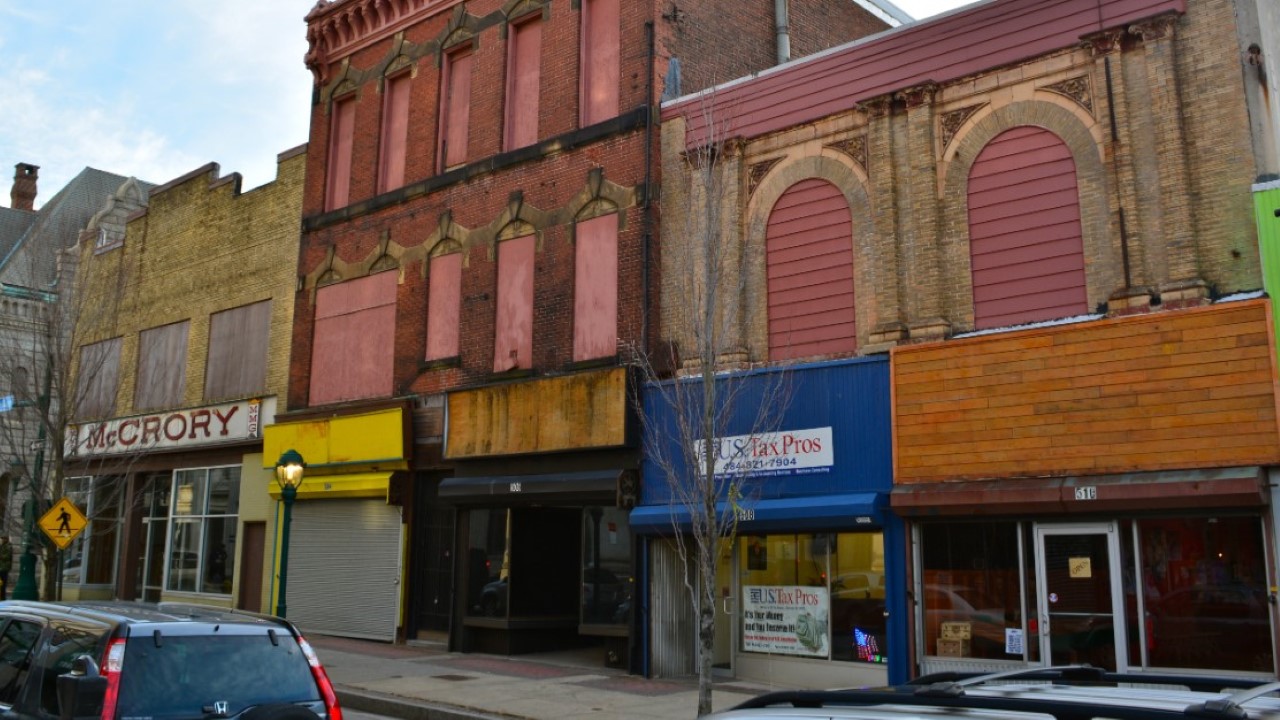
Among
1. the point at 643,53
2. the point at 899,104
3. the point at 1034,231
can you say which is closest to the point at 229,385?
the point at 643,53

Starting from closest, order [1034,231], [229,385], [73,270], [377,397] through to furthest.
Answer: [1034,231], [377,397], [229,385], [73,270]

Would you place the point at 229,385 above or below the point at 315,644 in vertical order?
above

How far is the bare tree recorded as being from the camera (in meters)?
→ 15.4

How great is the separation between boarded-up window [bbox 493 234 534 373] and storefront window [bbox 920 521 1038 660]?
28.5 ft

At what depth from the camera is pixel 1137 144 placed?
44.1 feet

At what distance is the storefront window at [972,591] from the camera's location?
1366 cm

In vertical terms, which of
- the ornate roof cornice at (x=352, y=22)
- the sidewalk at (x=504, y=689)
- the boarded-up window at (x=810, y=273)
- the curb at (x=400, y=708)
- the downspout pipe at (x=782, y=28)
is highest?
the ornate roof cornice at (x=352, y=22)

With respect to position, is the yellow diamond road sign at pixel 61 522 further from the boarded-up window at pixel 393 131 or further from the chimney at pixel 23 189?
the chimney at pixel 23 189

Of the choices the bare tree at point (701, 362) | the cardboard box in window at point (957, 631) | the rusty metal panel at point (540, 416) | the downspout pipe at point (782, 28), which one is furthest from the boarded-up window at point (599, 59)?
the cardboard box in window at point (957, 631)

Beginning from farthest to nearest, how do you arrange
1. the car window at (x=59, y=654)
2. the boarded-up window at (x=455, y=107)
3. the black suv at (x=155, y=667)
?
1. the boarded-up window at (x=455, y=107)
2. the car window at (x=59, y=654)
3. the black suv at (x=155, y=667)

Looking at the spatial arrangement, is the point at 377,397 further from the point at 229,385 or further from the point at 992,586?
the point at 992,586

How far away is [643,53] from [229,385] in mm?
14330

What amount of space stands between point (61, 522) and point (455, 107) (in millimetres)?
11427

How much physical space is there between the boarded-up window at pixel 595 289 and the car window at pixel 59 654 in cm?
1250
